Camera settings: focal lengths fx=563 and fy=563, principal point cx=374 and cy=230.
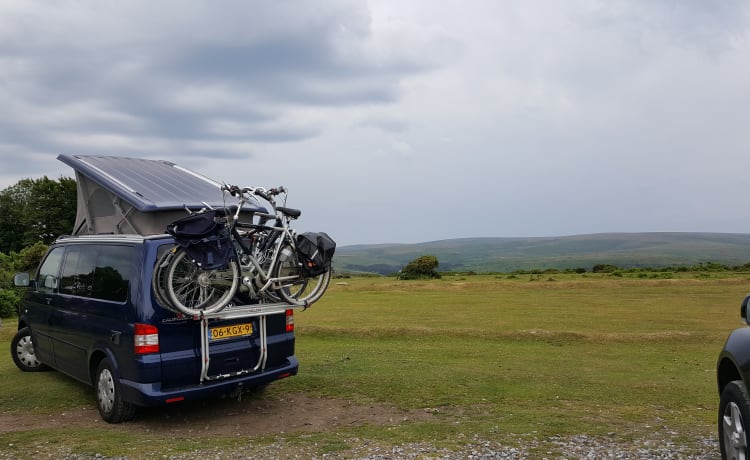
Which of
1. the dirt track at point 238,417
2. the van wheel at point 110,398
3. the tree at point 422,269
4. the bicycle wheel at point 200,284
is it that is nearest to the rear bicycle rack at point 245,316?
the bicycle wheel at point 200,284

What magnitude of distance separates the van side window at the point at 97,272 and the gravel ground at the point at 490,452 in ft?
6.86

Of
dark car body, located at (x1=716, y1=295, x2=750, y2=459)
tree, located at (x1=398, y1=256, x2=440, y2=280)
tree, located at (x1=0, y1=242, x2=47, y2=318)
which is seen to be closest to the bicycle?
dark car body, located at (x1=716, y1=295, x2=750, y2=459)

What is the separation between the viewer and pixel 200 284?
22.5ft

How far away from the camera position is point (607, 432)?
21.8 ft

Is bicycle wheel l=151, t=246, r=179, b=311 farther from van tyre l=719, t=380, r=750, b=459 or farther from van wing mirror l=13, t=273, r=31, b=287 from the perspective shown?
van tyre l=719, t=380, r=750, b=459

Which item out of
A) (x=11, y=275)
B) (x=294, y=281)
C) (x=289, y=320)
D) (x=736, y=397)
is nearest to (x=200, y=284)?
(x=294, y=281)

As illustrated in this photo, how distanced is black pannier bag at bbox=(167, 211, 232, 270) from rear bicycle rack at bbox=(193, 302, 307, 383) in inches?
24.5

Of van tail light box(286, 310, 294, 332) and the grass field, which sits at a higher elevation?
van tail light box(286, 310, 294, 332)

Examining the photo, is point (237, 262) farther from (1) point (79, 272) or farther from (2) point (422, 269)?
(2) point (422, 269)

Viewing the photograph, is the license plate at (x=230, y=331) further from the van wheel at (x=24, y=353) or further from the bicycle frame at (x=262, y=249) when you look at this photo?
the van wheel at (x=24, y=353)

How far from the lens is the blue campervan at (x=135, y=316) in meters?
6.78

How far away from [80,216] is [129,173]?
1.37 m

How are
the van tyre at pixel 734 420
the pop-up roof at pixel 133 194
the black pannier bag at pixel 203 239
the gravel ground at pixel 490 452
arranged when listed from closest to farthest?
1. the van tyre at pixel 734 420
2. the gravel ground at pixel 490 452
3. the black pannier bag at pixel 203 239
4. the pop-up roof at pixel 133 194

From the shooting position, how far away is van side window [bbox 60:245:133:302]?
23.6 feet
